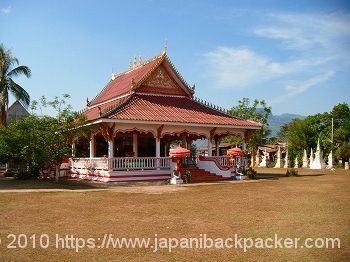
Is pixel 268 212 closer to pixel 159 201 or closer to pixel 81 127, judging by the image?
pixel 159 201

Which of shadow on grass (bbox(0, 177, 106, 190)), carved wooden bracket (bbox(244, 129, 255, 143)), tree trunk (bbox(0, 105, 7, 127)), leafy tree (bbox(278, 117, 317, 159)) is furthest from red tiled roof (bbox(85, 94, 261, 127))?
leafy tree (bbox(278, 117, 317, 159))

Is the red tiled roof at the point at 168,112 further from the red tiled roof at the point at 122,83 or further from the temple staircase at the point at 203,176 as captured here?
the temple staircase at the point at 203,176

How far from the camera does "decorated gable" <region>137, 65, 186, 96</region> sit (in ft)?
70.1

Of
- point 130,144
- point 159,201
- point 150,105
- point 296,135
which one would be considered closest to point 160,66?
point 150,105

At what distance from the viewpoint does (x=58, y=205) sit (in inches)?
399

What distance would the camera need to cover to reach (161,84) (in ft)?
72.4

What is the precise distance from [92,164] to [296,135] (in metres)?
27.9

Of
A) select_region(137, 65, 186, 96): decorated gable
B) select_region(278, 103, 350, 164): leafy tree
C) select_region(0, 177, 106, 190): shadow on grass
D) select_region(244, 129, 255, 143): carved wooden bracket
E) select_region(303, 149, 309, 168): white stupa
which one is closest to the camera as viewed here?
select_region(0, 177, 106, 190): shadow on grass

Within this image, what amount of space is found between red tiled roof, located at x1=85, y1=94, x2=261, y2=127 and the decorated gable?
0.35 meters

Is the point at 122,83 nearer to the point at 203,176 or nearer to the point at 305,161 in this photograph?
the point at 203,176

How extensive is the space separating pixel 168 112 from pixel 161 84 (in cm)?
278

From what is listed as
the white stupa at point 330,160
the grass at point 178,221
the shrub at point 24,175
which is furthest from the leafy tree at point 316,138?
the grass at point 178,221

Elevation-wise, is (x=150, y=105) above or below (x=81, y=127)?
above

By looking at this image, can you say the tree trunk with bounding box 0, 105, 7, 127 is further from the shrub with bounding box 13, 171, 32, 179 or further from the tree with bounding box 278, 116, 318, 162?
the tree with bounding box 278, 116, 318, 162
